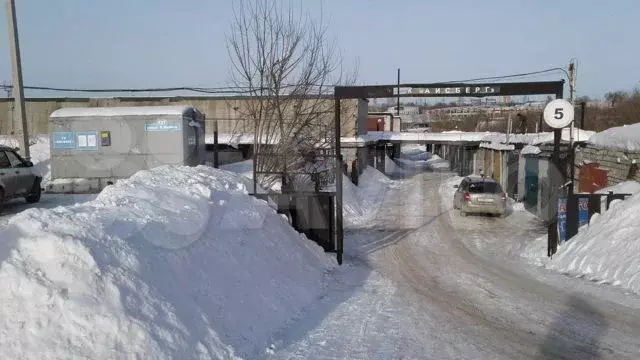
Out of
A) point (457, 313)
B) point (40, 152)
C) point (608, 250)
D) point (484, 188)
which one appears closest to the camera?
point (457, 313)

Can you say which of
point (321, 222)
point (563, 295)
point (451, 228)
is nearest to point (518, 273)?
point (563, 295)

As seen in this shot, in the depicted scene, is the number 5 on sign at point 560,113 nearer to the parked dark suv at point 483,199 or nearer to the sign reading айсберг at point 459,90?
the sign reading айсберг at point 459,90

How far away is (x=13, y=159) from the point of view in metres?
15.0

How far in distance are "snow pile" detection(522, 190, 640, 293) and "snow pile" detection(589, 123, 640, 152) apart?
467 cm

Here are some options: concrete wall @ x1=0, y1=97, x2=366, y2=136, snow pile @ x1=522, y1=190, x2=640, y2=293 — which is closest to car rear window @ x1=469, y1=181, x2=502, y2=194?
snow pile @ x1=522, y1=190, x2=640, y2=293

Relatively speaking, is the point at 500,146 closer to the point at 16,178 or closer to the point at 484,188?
the point at 484,188

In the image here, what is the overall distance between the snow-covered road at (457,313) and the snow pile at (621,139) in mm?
5276

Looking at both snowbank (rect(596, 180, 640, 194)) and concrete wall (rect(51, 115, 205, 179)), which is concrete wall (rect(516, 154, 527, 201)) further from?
concrete wall (rect(51, 115, 205, 179))

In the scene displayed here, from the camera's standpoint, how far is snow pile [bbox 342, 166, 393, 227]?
67.4 feet

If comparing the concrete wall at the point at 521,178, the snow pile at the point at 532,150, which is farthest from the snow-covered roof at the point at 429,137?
the snow pile at the point at 532,150

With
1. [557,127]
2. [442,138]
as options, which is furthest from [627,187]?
[442,138]

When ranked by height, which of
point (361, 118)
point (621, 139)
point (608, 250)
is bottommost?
point (608, 250)

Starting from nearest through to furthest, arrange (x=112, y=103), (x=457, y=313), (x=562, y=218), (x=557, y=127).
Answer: (x=457, y=313) → (x=557, y=127) → (x=562, y=218) → (x=112, y=103)

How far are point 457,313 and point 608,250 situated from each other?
4303mm
